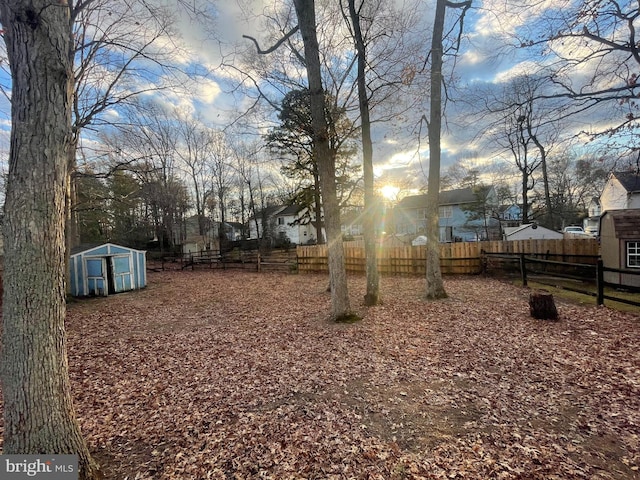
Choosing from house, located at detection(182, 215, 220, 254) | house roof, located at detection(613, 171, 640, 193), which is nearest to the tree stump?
house roof, located at detection(613, 171, 640, 193)

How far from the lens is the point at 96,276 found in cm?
1305

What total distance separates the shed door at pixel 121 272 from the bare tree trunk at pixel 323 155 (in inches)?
473

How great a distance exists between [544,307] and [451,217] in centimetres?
3107

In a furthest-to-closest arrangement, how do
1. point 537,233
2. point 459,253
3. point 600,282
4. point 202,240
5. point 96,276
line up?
point 202,240, point 537,233, point 96,276, point 459,253, point 600,282

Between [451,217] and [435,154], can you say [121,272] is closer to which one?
[435,154]

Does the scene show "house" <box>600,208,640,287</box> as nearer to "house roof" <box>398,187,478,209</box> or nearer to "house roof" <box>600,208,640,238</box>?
"house roof" <box>600,208,640,238</box>

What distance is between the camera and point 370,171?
8227mm

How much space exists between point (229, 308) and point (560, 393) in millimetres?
7944

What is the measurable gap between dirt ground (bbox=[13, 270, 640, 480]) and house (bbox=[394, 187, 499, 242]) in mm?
26122

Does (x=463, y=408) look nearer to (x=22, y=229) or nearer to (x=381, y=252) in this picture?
(x=22, y=229)

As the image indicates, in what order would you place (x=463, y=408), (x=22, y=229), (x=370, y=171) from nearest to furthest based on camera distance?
(x=22, y=229) → (x=463, y=408) → (x=370, y=171)

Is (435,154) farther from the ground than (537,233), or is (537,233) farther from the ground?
(435,154)

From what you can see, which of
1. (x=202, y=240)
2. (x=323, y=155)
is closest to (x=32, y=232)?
(x=323, y=155)

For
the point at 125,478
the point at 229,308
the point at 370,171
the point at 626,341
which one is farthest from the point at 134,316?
the point at 626,341
